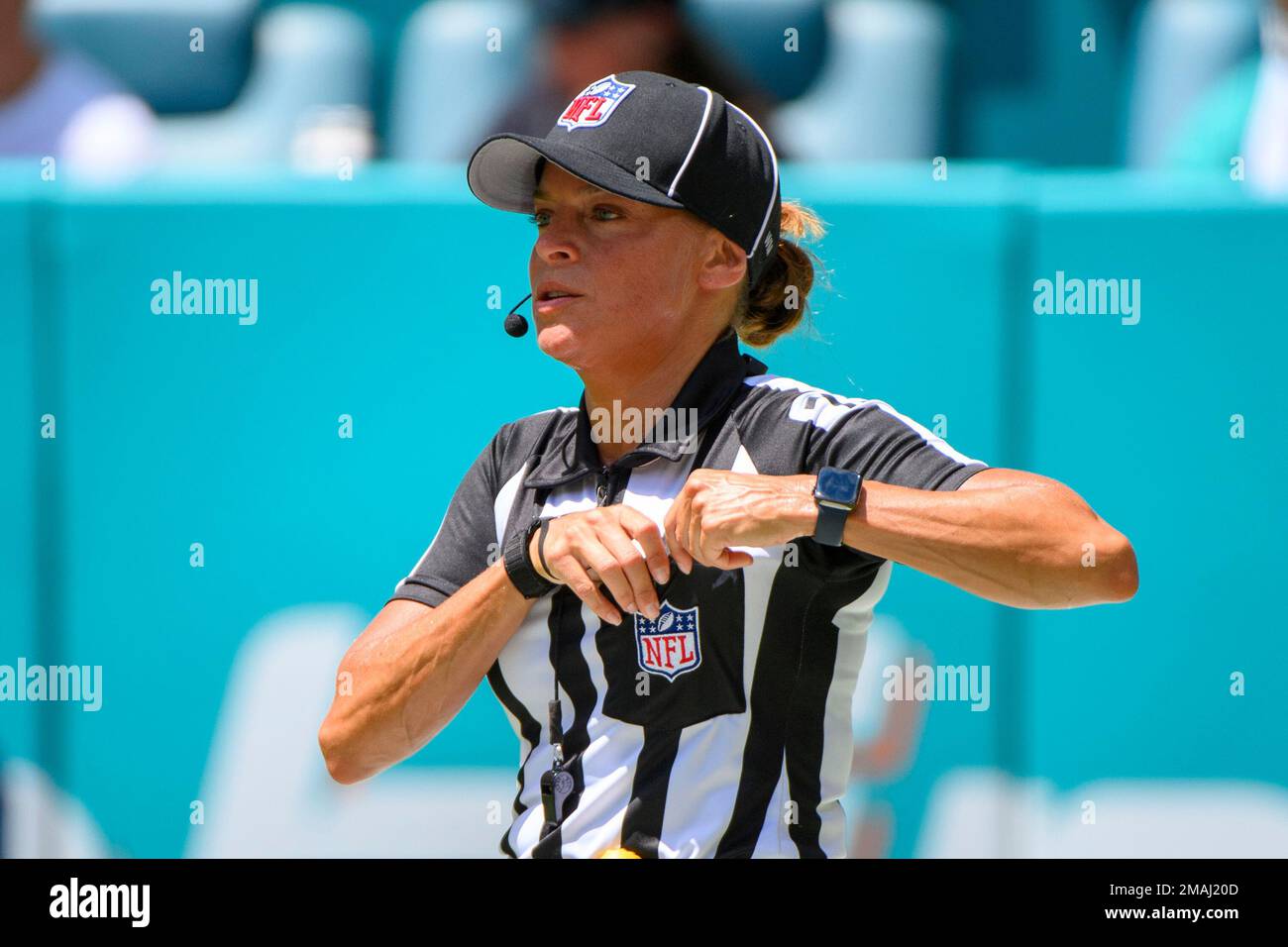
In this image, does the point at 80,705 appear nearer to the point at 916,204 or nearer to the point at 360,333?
the point at 360,333

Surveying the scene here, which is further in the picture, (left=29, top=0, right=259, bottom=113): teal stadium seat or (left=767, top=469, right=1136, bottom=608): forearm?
(left=29, top=0, right=259, bottom=113): teal stadium seat

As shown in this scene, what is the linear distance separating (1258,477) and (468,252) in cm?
147

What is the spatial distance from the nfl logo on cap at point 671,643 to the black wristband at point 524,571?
4.9 inches

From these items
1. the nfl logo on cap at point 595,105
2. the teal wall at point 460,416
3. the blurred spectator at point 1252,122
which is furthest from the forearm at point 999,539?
the blurred spectator at point 1252,122

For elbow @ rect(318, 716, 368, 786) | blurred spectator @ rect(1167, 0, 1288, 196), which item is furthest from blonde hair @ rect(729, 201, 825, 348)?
blurred spectator @ rect(1167, 0, 1288, 196)

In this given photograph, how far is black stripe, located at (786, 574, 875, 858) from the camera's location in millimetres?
1854

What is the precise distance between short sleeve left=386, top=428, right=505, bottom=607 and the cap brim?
35 centimetres

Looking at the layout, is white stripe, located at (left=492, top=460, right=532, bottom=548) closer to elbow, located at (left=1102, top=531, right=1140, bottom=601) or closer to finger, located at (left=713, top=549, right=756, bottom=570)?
finger, located at (left=713, top=549, right=756, bottom=570)

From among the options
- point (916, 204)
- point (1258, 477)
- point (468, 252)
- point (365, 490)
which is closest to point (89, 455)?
point (365, 490)

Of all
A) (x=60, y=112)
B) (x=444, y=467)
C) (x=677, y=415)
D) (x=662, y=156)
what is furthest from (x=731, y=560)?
(x=60, y=112)

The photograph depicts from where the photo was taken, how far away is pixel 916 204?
278 centimetres

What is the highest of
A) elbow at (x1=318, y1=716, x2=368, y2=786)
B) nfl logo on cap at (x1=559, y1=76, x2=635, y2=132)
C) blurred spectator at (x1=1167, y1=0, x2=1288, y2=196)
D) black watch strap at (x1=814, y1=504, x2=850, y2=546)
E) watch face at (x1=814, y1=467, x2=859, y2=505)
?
blurred spectator at (x1=1167, y1=0, x2=1288, y2=196)

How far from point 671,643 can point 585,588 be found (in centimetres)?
15

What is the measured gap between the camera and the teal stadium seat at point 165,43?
456cm
